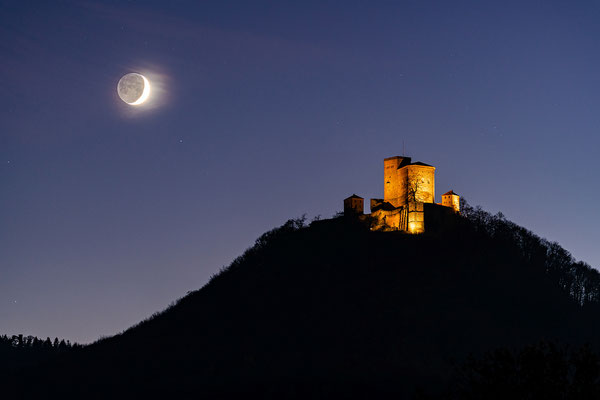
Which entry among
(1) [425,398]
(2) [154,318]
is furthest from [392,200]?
(1) [425,398]

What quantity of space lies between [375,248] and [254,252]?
24.3 meters

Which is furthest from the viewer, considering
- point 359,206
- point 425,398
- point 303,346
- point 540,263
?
point 540,263

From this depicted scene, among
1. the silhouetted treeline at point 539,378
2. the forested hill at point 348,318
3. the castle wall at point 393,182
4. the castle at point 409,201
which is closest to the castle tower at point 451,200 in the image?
the castle at point 409,201

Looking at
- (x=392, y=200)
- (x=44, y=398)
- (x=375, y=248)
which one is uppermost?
(x=392, y=200)

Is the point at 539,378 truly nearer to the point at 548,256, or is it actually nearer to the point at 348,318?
the point at 348,318

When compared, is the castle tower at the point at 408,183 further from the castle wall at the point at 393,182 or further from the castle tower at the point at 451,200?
the castle tower at the point at 451,200

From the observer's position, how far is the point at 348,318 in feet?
285

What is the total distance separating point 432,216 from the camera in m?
93.7

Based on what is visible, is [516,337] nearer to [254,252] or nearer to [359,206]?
[359,206]

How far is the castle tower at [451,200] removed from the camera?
95.4 metres

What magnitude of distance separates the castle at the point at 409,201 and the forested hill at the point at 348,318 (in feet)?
5.89

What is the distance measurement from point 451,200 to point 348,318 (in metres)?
22.1

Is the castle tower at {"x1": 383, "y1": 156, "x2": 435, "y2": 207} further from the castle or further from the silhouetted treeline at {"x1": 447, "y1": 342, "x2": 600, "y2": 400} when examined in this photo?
the silhouetted treeline at {"x1": 447, "y1": 342, "x2": 600, "y2": 400}

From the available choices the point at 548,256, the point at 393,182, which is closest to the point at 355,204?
the point at 393,182
